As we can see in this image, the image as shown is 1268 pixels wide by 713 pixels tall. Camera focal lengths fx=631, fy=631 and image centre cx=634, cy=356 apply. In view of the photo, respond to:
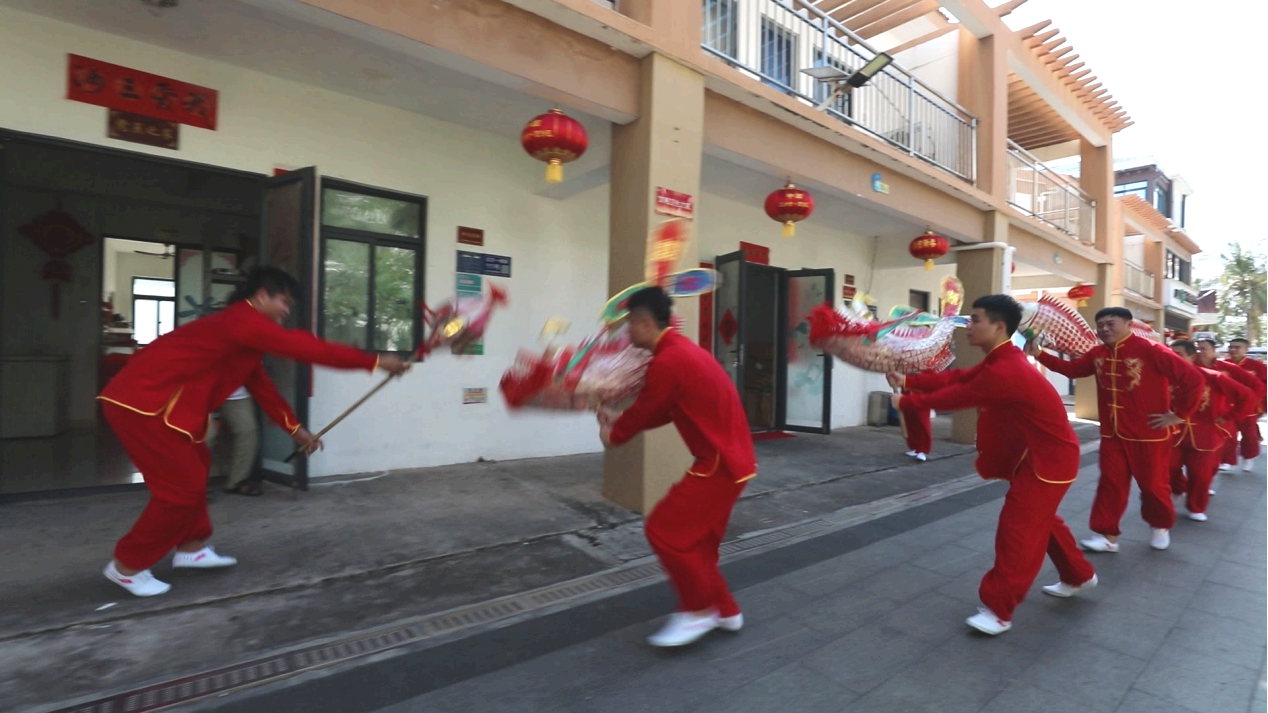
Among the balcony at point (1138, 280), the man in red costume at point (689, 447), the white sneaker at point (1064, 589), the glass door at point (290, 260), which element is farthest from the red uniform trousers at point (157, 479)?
the balcony at point (1138, 280)

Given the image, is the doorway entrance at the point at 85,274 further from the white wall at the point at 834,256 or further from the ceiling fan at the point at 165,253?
the white wall at the point at 834,256

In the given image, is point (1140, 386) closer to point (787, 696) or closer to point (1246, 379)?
point (1246, 379)

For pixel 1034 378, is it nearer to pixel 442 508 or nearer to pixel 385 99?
pixel 442 508

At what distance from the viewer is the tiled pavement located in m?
2.67

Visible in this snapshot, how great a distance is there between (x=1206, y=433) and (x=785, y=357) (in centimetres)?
500

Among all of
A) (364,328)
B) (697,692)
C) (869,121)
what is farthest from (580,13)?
(869,121)

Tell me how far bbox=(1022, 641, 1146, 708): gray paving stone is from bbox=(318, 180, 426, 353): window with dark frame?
18.4 ft

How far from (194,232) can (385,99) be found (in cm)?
490

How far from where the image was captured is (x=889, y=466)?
310 inches

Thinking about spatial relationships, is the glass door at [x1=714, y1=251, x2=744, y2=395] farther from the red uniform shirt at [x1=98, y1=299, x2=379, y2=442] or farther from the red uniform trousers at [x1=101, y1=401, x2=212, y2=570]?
the red uniform trousers at [x1=101, y1=401, x2=212, y2=570]

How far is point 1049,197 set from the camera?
505 inches

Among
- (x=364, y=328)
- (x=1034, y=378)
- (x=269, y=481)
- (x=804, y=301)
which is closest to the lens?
(x=1034, y=378)

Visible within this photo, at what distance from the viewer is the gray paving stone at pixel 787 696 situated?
2.60m

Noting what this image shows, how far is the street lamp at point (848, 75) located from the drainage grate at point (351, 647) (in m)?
5.57
